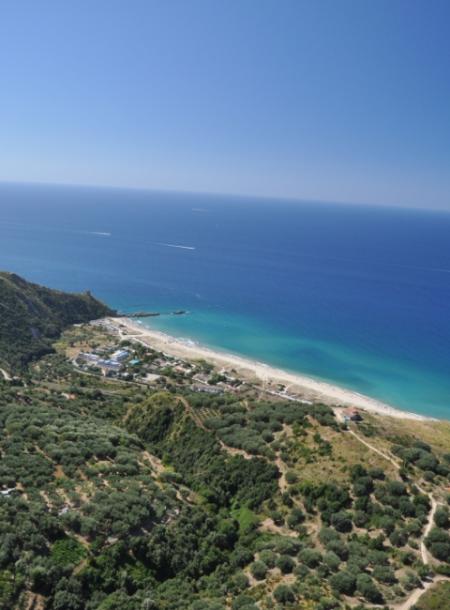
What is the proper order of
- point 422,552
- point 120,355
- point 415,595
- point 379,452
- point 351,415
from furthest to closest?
point 120,355 → point 351,415 → point 379,452 → point 422,552 → point 415,595

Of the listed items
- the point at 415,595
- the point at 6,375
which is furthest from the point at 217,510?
the point at 6,375

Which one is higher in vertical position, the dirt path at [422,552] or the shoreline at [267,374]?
the dirt path at [422,552]

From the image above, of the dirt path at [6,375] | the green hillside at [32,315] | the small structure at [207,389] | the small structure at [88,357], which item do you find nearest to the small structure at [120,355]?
the small structure at [88,357]

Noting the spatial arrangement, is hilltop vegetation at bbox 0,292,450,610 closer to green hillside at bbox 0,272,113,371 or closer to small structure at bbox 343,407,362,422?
small structure at bbox 343,407,362,422

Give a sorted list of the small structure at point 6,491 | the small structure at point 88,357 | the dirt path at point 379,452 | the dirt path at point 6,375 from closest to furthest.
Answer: the small structure at point 6,491 < the dirt path at point 379,452 < the dirt path at point 6,375 < the small structure at point 88,357

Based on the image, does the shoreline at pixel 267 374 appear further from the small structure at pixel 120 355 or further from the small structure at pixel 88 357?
the small structure at pixel 88 357

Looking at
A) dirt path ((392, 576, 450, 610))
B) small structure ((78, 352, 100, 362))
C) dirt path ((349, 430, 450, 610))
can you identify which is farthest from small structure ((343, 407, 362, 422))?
small structure ((78, 352, 100, 362))

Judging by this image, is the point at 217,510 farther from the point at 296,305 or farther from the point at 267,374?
the point at 296,305
